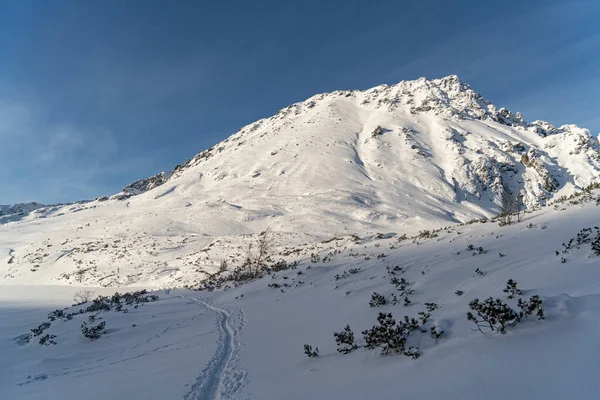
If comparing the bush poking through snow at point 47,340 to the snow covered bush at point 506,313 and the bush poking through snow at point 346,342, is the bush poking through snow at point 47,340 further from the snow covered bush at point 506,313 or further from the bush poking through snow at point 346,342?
→ the snow covered bush at point 506,313

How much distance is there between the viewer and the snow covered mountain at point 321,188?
39594 mm


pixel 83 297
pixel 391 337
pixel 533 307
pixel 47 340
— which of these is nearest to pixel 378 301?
pixel 391 337

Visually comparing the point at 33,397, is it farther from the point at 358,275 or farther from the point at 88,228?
the point at 88,228

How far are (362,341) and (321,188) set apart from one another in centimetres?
5232

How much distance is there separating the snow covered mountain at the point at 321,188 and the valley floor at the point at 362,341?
56.1ft

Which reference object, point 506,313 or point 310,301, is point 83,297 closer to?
point 310,301

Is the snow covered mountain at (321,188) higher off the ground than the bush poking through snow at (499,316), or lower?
higher

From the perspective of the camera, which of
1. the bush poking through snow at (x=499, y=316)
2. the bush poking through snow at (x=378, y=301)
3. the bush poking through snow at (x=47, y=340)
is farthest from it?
the bush poking through snow at (x=47, y=340)

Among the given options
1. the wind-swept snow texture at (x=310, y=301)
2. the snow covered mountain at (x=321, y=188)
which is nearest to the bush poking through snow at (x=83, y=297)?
the wind-swept snow texture at (x=310, y=301)

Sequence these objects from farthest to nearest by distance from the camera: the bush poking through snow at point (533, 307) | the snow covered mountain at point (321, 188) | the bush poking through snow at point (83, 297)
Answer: the snow covered mountain at point (321, 188), the bush poking through snow at point (83, 297), the bush poking through snow at point (533, 307)

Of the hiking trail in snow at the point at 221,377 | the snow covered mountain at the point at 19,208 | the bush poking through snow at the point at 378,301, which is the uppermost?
the snow covered mountain at the point at 19,208

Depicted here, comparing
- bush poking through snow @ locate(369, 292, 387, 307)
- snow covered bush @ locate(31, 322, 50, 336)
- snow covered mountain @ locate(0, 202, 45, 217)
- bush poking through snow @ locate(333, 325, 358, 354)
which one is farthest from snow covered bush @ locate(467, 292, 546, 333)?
snow covered mountain @ locate(0, 202, 45, 217)

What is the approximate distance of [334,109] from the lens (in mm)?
99250

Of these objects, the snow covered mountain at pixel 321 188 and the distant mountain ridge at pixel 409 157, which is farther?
the distant mountain ridge at pixel 409 157
